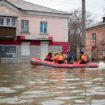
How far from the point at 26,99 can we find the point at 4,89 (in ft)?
11.0

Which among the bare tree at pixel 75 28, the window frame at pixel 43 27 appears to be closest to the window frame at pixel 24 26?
the window frame at pixel 43 27

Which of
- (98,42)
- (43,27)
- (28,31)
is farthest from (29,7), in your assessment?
(98,42)

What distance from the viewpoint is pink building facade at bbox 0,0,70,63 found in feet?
145

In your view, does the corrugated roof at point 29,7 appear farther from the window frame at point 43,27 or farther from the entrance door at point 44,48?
the entrance door at point 44,48

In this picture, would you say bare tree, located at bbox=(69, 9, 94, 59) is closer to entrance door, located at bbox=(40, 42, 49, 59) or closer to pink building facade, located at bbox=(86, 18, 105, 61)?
pink building facade, located at bbox=(86, 18, 105, 61)

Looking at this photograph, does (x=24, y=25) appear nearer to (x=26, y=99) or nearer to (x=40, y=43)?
(x=40, y=43)

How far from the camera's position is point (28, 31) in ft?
150

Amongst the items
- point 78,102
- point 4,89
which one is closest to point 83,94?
point 78,102

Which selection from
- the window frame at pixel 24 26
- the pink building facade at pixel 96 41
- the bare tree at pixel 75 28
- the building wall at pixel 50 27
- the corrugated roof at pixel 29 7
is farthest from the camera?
the bare tree at pixel 75 28

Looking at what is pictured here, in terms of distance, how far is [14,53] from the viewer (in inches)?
1756

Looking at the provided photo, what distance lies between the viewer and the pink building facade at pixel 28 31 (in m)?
44.1

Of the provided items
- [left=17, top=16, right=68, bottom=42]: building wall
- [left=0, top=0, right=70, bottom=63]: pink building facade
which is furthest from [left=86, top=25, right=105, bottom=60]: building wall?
[left=0, top=0, right=70, bottom=63]: pink building facade

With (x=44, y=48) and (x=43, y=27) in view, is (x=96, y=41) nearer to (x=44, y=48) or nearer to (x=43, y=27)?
(x=44, y=48)

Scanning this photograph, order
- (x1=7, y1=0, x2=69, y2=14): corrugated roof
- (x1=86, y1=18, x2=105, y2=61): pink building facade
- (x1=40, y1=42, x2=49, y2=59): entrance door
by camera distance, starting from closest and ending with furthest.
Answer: (x1=7, y1=0, x2=69, y2=14): corrugated roof, (x1=40, y1=42, x2=49, y2=59): entrance door, (x1=86, y1=18, x2=105, y2=61): pink building facade
